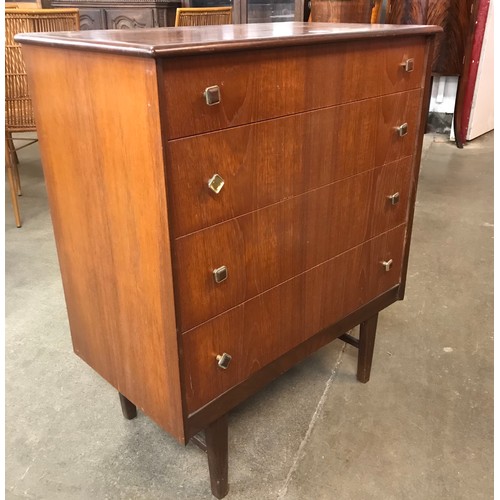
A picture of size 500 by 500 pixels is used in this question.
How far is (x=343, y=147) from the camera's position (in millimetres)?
1272

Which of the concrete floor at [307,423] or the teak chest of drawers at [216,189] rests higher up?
the teak chest of drawers at [216,189]

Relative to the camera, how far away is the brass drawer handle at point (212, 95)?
93 cm

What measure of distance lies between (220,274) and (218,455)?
0.51 metres

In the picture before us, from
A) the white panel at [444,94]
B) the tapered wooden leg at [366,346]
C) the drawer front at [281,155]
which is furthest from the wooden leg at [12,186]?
the white panel at [444,94]

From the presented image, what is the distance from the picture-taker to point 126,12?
400 centimetres

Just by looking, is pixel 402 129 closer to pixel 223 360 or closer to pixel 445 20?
pixel 223 360

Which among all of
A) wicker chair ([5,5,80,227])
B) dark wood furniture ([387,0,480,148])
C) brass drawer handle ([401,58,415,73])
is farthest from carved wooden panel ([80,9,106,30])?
brass drawer handle ([401,58,415,73])

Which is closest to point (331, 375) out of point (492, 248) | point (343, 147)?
point (343, 147)

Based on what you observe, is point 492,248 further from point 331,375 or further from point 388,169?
point 388,169

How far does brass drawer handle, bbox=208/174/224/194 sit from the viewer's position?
100 cm

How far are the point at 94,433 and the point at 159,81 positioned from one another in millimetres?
1132

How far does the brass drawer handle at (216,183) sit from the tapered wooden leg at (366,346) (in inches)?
34.5

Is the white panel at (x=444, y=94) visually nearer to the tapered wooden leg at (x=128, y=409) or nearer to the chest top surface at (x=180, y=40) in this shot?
the chest top surface at (x=180, y=40)

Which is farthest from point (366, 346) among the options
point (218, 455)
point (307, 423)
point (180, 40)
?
point (180, 40)
